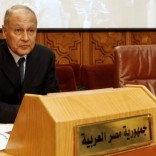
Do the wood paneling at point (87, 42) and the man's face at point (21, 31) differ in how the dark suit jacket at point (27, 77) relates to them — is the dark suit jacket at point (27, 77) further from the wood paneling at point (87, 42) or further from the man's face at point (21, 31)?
the wood paneling at point (87, 42)

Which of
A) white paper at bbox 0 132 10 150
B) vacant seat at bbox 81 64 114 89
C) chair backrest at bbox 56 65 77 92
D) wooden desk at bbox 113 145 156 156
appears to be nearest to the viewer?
wooden desk at bbox 113 145 156 156

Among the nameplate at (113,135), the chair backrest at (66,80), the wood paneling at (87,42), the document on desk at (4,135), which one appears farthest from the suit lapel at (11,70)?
the wood paneling at (87,42)

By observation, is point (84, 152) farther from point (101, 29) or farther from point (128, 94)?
point (101, 29)

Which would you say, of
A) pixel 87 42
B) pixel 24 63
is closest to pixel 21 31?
pixel 24 63

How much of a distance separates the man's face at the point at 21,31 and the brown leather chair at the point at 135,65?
709 millimetres

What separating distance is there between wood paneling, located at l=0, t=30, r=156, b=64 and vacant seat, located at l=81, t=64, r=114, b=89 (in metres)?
0.35

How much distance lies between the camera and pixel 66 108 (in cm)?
86

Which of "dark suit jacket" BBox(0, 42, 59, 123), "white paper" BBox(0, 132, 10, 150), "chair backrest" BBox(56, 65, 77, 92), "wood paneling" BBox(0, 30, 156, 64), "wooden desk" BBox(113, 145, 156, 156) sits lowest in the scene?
"wooden desk" BBox(113, 145, 156, 156)

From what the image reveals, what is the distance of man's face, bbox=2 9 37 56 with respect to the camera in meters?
2.10

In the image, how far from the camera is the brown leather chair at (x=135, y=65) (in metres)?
2.58

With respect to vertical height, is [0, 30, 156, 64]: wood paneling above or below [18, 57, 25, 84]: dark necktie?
above

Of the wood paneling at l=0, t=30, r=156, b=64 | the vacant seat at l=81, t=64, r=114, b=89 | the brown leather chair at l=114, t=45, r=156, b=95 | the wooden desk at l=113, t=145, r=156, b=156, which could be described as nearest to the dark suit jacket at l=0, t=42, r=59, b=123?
the brown leather chair at l=114, t=45, r=156, b=95

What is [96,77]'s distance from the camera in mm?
3617

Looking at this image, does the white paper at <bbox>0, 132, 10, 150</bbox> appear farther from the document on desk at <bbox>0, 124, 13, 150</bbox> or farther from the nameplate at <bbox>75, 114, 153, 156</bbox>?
the nameplate at <bbox>75, 114, 153, 156</bbox>
